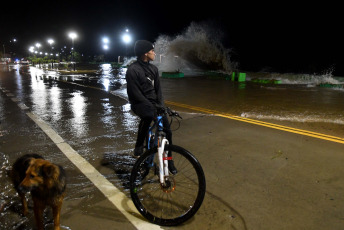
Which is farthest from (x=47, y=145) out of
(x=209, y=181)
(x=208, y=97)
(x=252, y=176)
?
(x=208, y=97)

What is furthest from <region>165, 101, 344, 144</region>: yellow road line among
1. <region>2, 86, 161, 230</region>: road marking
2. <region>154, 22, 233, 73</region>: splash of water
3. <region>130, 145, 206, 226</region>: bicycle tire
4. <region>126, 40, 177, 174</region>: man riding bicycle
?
<region>154, 22, 233, 73</region>: splash of water

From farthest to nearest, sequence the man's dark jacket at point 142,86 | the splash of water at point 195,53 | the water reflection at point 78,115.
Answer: the splash of water at point 195,53 < the water reflection at point 78,115 < the man's dark jacket at point 142,86

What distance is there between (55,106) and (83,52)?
306 ft

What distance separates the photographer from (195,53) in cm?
3141

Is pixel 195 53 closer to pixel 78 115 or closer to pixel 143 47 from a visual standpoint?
pixel 78 115

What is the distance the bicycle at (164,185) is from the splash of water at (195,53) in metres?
27.9

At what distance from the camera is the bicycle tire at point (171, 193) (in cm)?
292

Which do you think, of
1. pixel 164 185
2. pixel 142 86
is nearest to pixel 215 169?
pixel 164 185

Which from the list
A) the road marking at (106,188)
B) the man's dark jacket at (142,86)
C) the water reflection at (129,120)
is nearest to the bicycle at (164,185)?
the road marking at (106,188)

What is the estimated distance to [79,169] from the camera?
430 centimetres

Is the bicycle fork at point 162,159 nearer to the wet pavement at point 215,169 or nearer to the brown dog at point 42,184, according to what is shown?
the wet pavement at point 215,169

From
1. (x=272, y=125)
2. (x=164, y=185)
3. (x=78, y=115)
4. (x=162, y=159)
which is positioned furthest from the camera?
(x=78, y=115)

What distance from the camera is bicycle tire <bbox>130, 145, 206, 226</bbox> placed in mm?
2918

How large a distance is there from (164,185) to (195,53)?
97.0 ft
